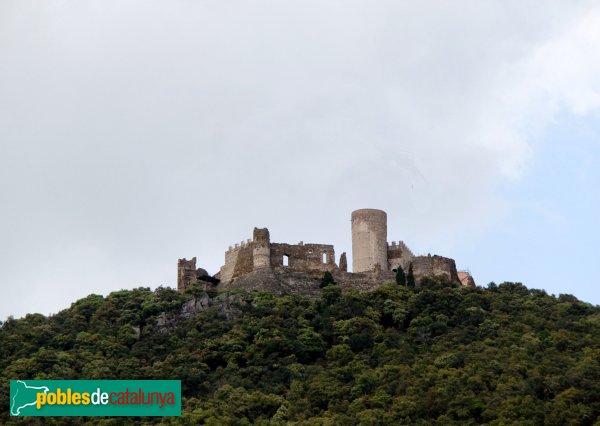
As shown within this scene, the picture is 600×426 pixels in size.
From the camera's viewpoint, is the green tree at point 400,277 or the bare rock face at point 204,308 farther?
the green tree at point 400,277

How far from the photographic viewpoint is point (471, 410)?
194 ft

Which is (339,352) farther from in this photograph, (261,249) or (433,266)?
(433,266)

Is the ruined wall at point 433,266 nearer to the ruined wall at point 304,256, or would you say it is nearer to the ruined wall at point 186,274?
the ruined wall at point 304,256

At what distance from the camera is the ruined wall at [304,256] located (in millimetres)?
80375

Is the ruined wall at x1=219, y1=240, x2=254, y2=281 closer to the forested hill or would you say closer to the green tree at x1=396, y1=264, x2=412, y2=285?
the forested hill

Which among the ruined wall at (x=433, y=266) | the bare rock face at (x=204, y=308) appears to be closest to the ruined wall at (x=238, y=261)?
the bare rock face at (x=204, y=308)

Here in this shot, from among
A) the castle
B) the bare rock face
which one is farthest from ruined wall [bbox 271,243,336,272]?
the bare rock face

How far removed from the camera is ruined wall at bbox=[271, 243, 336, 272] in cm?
8038

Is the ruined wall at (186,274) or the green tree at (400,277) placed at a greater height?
the ruined wall at (186,274)

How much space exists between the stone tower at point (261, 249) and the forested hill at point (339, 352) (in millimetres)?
3763

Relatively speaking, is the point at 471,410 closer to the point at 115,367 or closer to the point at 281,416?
the point at 281,416

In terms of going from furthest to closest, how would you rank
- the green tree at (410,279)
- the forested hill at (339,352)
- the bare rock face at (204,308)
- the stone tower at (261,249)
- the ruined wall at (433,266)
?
the ruined wall at (433,266)
the stone tower at (261,249)
the green tree at (410,279)
the bare rock face at (204,308)
the forested hill at (339,352)

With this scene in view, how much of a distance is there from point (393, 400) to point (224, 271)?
22.3 metres

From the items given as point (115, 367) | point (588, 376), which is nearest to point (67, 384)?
point (115, 367)
